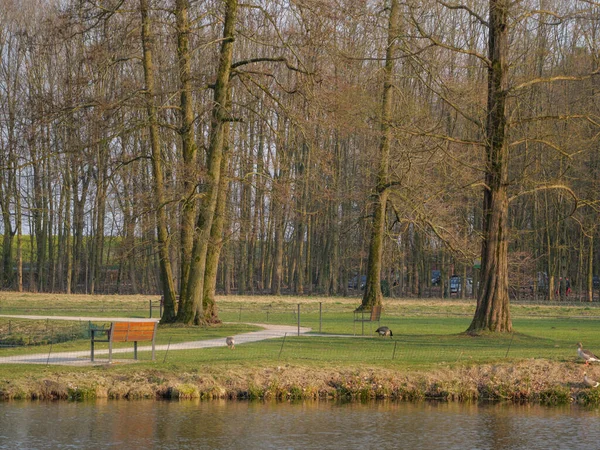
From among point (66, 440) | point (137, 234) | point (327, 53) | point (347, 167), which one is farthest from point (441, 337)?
point (347, 167)

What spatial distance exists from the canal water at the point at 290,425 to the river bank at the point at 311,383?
0.58 m

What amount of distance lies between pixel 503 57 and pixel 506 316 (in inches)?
288

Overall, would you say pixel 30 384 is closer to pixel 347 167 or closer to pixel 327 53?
pixel 327 53

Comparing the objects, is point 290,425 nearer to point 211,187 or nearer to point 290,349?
point 290,349

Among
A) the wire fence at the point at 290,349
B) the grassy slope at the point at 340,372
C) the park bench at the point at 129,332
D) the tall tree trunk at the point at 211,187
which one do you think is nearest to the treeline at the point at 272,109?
the tall tree trunk at the point at 211,187

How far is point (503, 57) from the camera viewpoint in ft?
84.2

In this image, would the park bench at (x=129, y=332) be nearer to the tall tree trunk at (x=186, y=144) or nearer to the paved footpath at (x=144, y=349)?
the paved footpath at (x=144, y=349)

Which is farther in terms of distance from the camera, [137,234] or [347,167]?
[347,167]

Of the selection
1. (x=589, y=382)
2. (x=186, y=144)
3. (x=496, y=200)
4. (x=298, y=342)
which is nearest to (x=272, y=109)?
(x=186, y=144)

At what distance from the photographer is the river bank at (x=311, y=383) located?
17594 mm

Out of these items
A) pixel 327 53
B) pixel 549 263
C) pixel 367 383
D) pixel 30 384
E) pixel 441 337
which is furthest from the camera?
pixel 549 263

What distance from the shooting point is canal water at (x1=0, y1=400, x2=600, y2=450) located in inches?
543

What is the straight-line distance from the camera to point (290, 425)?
1515 cm

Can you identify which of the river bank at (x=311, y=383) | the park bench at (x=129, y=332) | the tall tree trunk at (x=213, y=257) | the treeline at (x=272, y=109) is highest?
the treeline at (x=272, y=109)
